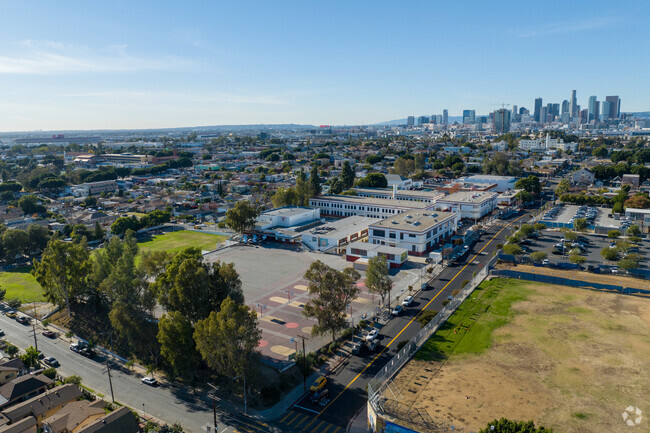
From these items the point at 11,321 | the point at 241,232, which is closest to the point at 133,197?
the point at 241,232

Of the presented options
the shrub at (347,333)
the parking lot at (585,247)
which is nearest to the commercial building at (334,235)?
the parking lot at (585,247)

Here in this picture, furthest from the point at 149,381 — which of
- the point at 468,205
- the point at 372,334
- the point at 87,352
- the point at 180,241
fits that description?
the point at 468,205

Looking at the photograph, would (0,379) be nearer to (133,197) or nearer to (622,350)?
(622,350)

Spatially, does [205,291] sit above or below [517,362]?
above

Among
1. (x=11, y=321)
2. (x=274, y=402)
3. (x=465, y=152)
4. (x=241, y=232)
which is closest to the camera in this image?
(x=274, y=402)

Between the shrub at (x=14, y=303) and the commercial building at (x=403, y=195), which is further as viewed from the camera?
the commercial building at (x=403, y=195)

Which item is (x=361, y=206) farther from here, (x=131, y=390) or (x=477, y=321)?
(x=131, y=390)

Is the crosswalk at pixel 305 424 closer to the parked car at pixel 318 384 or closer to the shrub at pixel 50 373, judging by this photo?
the parked car at pixel 318 384

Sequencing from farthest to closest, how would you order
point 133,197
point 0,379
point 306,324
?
point 133,197
point 306,324
point 0,379
